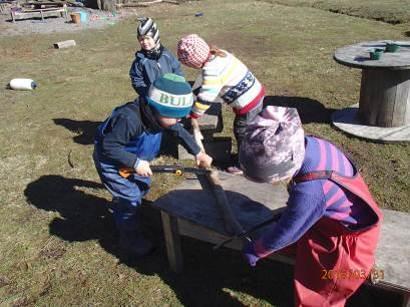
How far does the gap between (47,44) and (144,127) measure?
33.9ft

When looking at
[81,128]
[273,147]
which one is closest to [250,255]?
[273,147]

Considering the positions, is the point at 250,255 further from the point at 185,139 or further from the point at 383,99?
the point at 383,99

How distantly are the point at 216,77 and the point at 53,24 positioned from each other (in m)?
13.0

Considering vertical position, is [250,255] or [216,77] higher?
[216,77]

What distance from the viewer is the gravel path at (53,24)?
1434cm

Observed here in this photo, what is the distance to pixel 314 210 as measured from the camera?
7.29 ft

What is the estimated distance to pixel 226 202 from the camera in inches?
119

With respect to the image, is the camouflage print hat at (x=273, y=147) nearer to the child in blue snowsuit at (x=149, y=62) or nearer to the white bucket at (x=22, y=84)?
the child in blue snowsuit at (x=149, y=62)

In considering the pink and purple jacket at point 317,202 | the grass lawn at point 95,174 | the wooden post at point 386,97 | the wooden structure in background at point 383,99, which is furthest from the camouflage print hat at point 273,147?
the wooden post at point 386,97

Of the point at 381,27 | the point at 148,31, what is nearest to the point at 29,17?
the point at 381,27

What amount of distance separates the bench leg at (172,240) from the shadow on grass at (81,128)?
296 centimetres

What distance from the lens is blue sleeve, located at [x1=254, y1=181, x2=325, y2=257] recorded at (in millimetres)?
2195

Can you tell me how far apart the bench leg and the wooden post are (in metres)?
3.44

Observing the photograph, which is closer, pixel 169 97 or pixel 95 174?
pixel 169 97
